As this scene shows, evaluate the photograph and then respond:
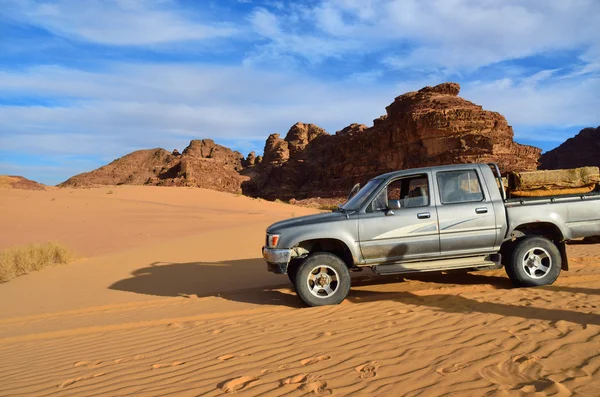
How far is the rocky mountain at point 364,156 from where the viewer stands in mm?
46562

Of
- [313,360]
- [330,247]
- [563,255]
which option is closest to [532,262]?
[563,255]

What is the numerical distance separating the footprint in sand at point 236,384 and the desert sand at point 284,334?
0.01 metres

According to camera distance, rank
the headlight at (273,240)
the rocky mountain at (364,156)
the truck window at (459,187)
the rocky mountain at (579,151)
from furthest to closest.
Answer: the rocky mountain at (579,151) → the rocky mountain at (364,156) → the truck window at (459,187) → the headlight at (273,240)

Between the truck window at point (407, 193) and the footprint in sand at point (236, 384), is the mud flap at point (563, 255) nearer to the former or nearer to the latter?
the truck window at point (407, 193)

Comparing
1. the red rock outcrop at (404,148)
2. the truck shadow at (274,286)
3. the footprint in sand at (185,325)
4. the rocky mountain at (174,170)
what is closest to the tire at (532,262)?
the truck shadow at (274,286)

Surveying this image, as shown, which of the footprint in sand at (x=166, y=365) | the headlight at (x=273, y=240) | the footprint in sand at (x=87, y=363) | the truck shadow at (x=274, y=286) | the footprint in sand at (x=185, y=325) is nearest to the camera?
the footprint in sand at (x=166, y=365)

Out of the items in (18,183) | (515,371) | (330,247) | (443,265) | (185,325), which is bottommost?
(515,371)

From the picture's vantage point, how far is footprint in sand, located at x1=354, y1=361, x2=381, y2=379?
3572mm

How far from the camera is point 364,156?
6084 centimetres

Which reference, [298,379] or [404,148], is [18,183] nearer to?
[298,379]

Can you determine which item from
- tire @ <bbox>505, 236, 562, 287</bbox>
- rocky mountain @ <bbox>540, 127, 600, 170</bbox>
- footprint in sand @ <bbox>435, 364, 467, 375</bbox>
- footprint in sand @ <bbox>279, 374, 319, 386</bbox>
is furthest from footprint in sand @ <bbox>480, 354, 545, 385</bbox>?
rocky mountain @ <bbox>540, 127, 600, 170</bbox>

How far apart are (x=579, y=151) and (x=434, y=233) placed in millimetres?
87592

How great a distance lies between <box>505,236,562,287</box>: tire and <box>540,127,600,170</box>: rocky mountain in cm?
8083

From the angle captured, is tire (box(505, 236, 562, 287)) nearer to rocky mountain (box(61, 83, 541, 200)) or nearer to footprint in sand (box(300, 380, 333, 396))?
footprint in sand (box(300, 380, 333, 396))
